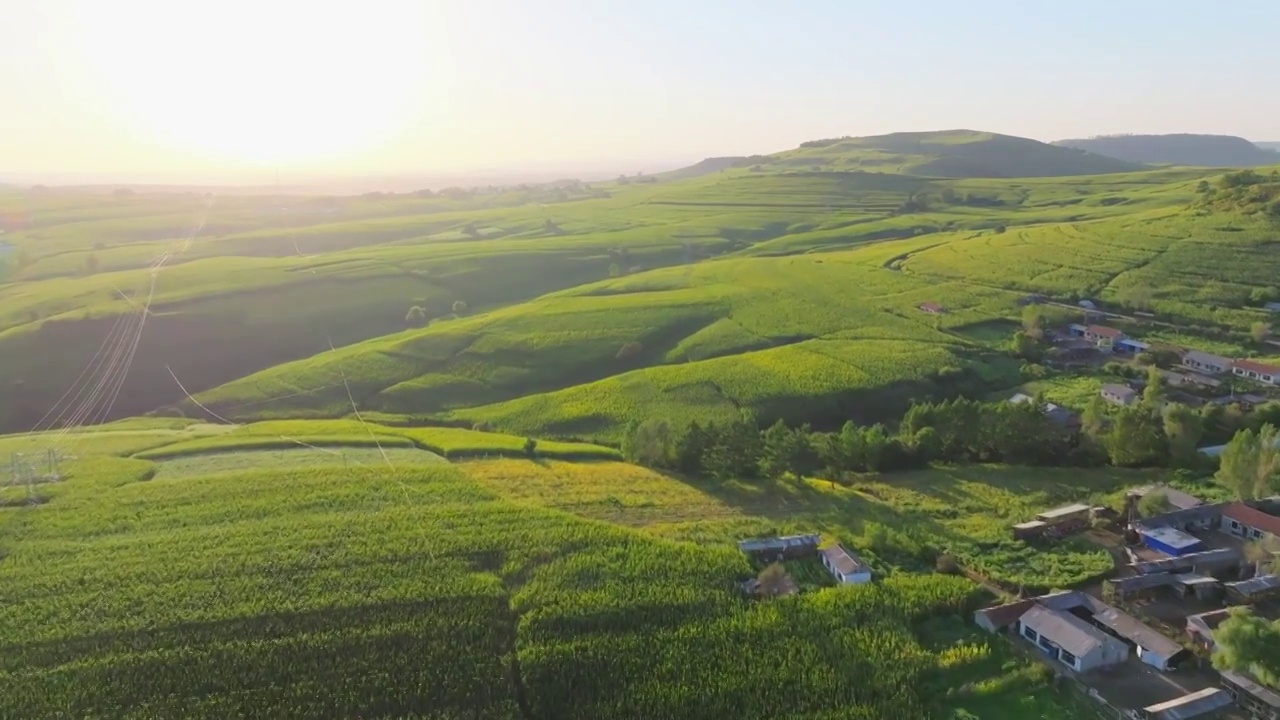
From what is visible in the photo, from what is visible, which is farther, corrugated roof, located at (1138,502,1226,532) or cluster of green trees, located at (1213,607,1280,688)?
corrugated roof, located at (1138,502,1226,532)

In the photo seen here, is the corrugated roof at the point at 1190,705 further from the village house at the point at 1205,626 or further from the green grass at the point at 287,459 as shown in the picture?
the green grass at the point at 287,459

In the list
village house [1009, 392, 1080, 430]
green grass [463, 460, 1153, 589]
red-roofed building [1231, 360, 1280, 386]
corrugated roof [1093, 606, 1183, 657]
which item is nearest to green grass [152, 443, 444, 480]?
green grass [463, 460, 1153, 589]

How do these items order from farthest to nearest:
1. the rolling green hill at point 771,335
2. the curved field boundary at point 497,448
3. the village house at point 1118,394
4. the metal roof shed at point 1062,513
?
the rolling green hill at point 771,335 < the village house at point 1118,394 < the curved field boundary at point 497,448 < the metal roof shed at point 1062,513

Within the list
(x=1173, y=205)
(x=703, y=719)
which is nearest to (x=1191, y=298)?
(x=1173, y=205)

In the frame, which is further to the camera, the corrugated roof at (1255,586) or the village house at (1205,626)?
the corrugated roof at (1255,586)

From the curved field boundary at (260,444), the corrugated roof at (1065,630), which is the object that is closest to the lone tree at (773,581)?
the corrugated roof at (1065,630)

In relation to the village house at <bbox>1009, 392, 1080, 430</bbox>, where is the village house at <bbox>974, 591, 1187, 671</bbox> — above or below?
Result: below

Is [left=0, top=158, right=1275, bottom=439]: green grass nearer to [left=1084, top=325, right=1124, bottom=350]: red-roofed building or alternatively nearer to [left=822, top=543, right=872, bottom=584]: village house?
[left=1084, top=325, right=1124, bottom=350]: red-roofed building
